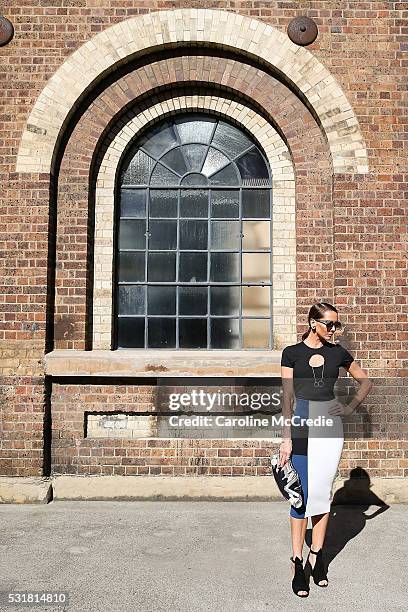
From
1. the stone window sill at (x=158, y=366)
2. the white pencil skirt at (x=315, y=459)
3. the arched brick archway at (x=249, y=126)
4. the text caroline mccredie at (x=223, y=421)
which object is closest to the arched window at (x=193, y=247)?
the arched brick archway at (x=249, y=126)

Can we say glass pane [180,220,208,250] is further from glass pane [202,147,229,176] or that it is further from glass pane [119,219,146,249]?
glass pane [202,147,229,176]

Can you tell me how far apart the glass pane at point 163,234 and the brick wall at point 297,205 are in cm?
76

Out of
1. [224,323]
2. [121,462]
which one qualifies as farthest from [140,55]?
[121,462]

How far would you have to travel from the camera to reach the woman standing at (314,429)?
351cm

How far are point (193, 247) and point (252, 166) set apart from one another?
117cm

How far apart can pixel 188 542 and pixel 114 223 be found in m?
3.40

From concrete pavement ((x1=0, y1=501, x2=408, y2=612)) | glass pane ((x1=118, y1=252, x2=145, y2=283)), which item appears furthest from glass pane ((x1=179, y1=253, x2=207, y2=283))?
concrete pavement ((x1=0, y1=501, x2=408, y2=612))

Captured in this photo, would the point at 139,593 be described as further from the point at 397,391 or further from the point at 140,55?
the point at 140,55

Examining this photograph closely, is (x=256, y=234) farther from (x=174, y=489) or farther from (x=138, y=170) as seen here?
(x=174, y=489)

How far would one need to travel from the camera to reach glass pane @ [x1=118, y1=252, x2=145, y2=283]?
6.04 meters

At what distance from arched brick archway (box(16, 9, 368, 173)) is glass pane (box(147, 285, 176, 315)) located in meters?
1.77

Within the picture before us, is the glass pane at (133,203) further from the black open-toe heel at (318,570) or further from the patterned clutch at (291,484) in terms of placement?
the black open-toe heel at (318,570)

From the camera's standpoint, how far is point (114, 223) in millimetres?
5977

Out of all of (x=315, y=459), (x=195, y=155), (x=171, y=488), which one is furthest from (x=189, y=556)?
(x=195, y=155)
